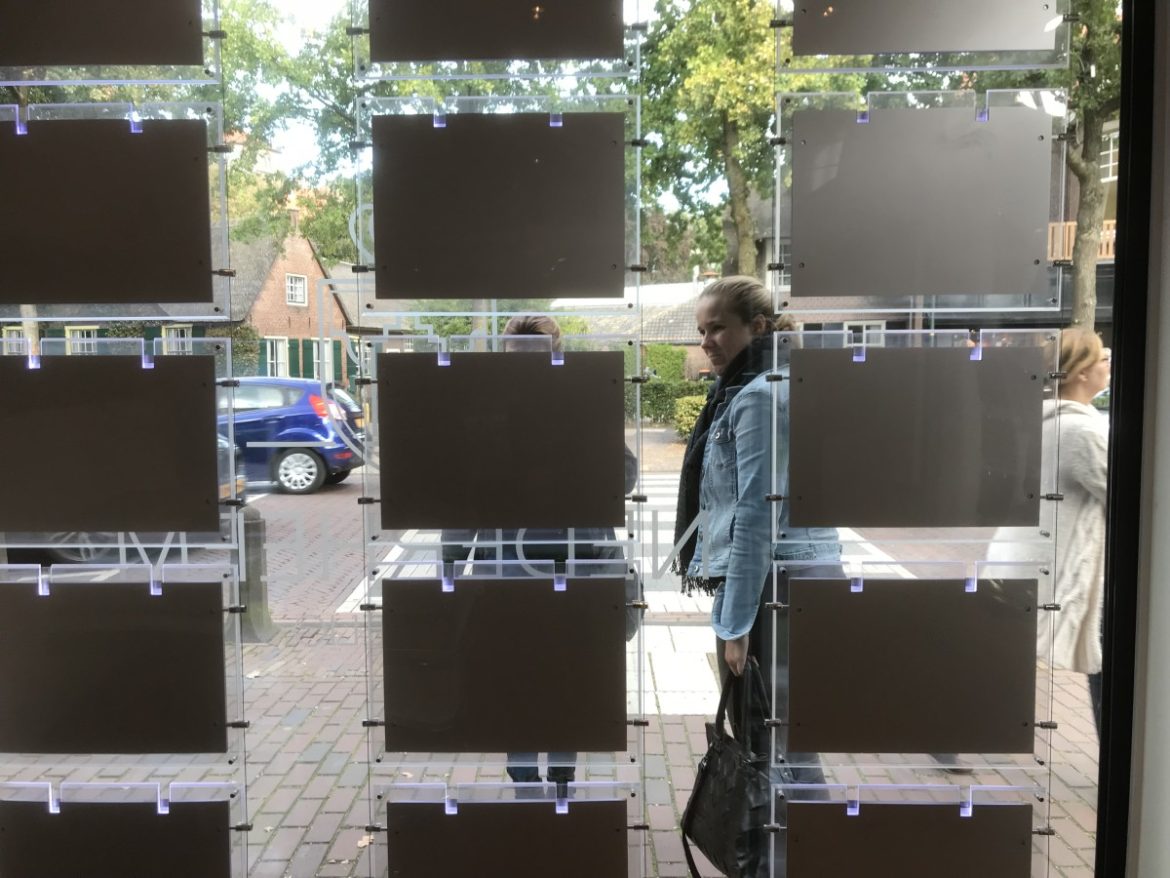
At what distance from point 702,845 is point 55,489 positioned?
1.87 meters

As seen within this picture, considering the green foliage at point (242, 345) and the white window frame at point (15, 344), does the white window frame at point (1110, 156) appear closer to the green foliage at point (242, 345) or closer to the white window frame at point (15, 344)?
the green foliage at point (242, 345)

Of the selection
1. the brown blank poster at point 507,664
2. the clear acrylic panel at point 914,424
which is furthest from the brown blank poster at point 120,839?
the clear acrylic panel at point 914,424

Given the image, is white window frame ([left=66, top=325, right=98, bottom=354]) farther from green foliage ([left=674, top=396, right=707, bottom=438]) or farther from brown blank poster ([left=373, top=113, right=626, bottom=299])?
green foliage ([left=674, top=396, right=707, bottom=438])

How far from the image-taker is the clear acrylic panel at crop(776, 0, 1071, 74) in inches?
72.3

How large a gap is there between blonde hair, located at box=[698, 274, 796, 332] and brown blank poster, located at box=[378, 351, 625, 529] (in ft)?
1.13

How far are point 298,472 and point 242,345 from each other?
18.8 inches

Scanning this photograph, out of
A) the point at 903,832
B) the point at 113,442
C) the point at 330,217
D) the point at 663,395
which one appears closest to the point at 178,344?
the point at 113,442

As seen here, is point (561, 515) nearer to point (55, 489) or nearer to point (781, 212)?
point (781, 212)

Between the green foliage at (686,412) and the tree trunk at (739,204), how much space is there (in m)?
0.37

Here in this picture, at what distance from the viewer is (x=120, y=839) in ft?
6.59

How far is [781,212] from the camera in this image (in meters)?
1.89

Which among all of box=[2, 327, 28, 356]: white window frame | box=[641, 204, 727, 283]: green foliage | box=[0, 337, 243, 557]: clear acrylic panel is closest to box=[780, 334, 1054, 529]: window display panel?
box=[641, 204, 727, 283]: green foliage

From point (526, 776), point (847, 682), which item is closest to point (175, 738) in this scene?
point (526, 776)

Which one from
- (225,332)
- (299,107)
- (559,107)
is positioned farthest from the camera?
(299,107)
